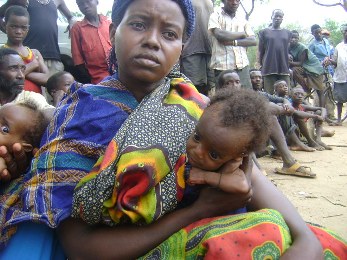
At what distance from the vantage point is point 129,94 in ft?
5.14

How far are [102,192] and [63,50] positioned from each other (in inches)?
180

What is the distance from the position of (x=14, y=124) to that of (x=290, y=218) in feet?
3.78

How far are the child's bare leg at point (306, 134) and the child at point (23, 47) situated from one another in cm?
463

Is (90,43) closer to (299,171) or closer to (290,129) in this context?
(299,171)

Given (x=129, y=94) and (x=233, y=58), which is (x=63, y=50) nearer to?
(x=233, y=58)

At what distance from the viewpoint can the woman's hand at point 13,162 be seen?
1.58 metres

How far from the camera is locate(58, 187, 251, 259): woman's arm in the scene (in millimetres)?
1300

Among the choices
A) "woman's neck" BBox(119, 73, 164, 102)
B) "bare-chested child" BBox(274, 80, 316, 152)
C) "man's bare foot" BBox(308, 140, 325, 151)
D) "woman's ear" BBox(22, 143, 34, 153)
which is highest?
"woman's neck" BBox(119, 73, 164, 102)

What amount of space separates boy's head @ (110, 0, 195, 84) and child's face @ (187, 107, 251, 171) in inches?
11.7

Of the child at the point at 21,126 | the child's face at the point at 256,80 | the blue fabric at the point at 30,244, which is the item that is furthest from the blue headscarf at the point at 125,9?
the child's face at the point at 256,80

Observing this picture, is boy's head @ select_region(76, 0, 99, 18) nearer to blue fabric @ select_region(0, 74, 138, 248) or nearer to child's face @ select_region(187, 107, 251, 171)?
blue fabric @ select_region(0, 74, 138, 248)

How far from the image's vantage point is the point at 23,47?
14.6ft

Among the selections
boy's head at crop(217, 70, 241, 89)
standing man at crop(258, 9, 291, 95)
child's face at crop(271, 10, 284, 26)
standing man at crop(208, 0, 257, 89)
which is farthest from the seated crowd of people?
child's face at crop(271, 10, 284, 26)

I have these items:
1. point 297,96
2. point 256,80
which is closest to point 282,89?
point 297,96
